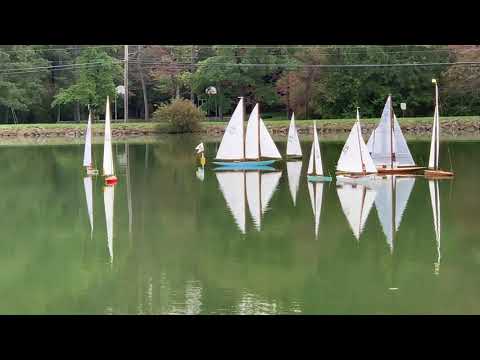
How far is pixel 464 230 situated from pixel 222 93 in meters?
38.7

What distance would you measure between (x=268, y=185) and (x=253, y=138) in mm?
6143

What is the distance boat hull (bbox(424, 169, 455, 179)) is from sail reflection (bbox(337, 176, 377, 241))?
1.81 meters

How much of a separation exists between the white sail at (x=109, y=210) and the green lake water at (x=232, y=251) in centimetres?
12

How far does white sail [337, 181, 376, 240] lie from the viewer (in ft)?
54.4

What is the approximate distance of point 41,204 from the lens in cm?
2005

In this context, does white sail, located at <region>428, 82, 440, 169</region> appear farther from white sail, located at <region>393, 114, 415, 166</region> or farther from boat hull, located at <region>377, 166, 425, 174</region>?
white sail, located at <region>393, 114, 415, 166</region>

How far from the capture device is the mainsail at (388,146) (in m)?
25.0

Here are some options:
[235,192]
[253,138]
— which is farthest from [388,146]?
[235,192]

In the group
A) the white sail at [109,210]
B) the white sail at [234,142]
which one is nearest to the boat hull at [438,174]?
the white sail at [234,142]

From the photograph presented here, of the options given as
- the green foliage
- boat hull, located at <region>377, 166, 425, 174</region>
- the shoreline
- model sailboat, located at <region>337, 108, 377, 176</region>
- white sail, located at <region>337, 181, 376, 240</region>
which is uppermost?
the green foliage

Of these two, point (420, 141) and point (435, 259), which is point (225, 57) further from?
point (435, 259)

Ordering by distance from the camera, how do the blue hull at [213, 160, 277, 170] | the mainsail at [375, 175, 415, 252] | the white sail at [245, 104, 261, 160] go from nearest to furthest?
the mainsail at [375, 175, 415, 252], the blue hull at [213, 160, 277, 170], the white sail at [245, 104, 261, 160]

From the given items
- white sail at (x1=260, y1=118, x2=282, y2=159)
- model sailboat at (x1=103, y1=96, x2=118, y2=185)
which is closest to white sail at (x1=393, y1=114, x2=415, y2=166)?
white sail at (x1=260, y1=118, x2=282, y2=159)

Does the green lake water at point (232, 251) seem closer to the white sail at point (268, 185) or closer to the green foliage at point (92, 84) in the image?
the white sail at point (268, 185)
